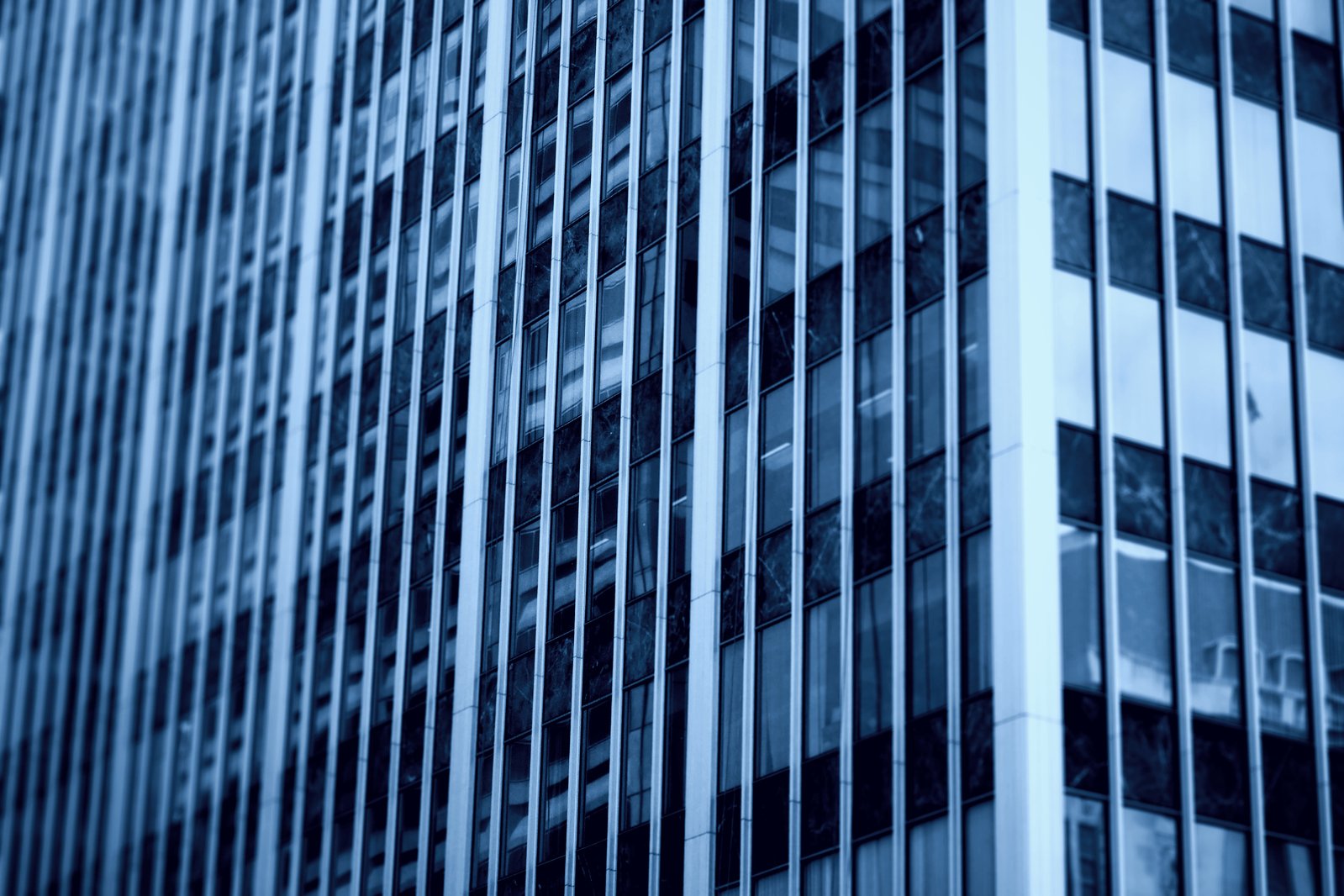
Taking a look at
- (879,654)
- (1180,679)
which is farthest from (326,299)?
(1180,679)

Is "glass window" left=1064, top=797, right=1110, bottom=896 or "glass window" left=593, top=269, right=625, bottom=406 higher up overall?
"glass window" left=593, top=269, right=625, bottom=406

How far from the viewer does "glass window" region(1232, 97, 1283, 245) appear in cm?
3725

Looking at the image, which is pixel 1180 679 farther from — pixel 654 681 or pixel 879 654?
pixel 654 681

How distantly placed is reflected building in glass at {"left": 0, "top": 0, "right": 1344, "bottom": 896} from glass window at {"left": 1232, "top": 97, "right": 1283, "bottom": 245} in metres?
0.09

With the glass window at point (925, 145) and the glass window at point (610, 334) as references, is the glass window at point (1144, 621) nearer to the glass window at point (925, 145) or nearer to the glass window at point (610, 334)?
the glass window at point (925, 145)

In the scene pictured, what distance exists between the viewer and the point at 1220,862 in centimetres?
3278

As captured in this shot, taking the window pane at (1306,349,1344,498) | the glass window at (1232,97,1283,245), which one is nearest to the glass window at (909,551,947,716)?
the window pane at (1306,349,1344,498)

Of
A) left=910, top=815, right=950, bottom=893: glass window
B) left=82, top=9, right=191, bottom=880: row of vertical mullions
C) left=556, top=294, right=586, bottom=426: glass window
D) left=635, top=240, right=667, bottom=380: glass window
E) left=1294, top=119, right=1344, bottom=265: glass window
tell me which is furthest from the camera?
left=82, top=9, right=191, bottom=880: row of vertical mullions

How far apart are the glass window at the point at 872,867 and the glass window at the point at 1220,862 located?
13.8 feet

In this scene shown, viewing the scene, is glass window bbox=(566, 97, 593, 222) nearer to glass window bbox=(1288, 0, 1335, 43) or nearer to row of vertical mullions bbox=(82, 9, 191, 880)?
glass window bbox=(1288, 0, 1335, 43)

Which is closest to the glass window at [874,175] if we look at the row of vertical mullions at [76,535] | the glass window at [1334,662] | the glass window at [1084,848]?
the glass window at [1334,662]

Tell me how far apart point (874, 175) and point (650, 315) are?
6261 mm

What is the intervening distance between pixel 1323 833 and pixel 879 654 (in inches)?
263

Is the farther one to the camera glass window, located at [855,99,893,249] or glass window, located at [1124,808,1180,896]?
glass window, located at [855,99,893,249]
